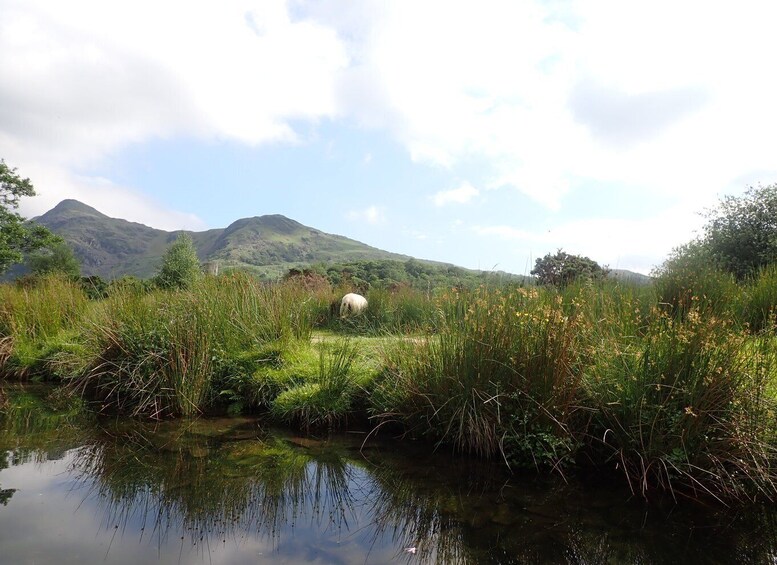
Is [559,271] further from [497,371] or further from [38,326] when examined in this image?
[38,326]

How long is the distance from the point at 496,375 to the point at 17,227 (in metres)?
33.0

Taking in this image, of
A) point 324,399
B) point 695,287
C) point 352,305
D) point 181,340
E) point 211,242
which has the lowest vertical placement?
point 324,399

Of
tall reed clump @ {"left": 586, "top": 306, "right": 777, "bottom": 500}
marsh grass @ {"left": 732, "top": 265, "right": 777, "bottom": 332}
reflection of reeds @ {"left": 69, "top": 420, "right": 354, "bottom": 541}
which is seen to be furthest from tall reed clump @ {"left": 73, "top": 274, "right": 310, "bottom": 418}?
marsh grass @ {"left": 732, "top": 265, "right": 777, "bottom": 332}

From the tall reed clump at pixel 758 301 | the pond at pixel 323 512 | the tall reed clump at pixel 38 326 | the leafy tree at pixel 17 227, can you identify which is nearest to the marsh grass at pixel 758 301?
the tall reed clump at pixel 758 301

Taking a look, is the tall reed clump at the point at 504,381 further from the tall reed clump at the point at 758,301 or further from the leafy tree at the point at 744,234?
the leafy tree at the point at 744,234

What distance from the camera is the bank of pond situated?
148 inches

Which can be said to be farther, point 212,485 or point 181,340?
point 181,340

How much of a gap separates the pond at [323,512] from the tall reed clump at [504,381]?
29 cm

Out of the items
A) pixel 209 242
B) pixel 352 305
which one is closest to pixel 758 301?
pixel 352 305

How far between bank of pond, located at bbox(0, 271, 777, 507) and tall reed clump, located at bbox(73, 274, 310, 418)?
24mm

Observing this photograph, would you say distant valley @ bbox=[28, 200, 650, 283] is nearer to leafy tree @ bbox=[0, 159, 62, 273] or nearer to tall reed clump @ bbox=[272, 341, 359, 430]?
leafy tree @ bbox=[0, 159, 62, 273]

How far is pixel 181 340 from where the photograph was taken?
20.0ft

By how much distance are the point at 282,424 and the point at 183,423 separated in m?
1.18

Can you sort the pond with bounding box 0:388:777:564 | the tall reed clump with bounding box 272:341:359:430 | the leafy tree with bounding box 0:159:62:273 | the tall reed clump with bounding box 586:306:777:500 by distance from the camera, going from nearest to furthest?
the pond with bounding box 0:388:777:564 < the tall reed clump with bounding box 586:306:777:500 < the tall reed clump with bounding box 272:341:359:430 < the leafy tree with bounding box 0:159:62:273
